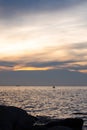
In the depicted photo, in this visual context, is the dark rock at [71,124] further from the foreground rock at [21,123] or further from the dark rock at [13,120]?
the dark rock at [13,120]

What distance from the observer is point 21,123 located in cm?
2942

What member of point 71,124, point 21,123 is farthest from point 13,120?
point 71,124

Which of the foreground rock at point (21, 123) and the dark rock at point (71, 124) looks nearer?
the foreground rock at point (21, 123)

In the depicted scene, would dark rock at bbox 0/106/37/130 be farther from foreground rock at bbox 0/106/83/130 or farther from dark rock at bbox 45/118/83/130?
dark rock at bbox 45/118/83/130

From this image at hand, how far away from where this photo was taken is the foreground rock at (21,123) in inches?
1135

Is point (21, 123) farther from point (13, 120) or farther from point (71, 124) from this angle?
point (71, 124)

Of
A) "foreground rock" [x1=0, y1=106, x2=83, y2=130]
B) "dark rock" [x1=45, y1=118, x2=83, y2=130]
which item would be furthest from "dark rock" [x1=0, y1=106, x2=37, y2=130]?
"dark rock" [x1=45, y1=118, x2=83, y2=130]

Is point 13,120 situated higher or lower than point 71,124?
higher

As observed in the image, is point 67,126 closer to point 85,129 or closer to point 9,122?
point 9,122

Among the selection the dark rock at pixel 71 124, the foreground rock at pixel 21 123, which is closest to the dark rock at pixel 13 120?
the foreground rock at pixel 21 123

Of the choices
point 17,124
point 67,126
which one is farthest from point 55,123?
point 17,124

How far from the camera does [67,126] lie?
3031 cm

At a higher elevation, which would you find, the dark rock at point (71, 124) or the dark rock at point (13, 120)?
the dark rock at point (13, 120)

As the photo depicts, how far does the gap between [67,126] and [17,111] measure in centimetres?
423
